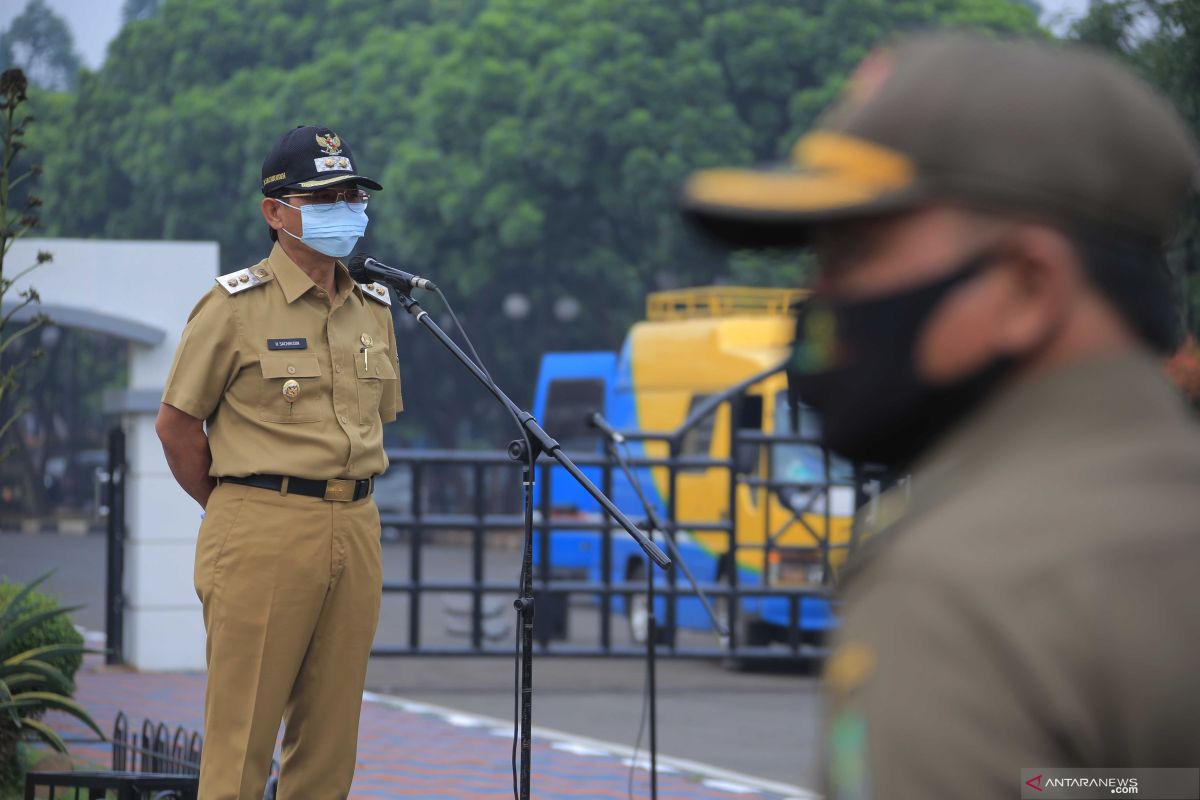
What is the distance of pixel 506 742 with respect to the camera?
920cm

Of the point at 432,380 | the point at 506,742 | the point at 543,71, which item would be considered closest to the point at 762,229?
the point at 506,742

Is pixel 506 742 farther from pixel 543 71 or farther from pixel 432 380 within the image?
pixel 432 380

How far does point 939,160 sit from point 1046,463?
204 millimetres

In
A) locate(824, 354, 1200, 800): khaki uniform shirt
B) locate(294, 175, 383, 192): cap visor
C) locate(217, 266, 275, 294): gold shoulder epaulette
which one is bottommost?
locate(824, 354, 1200, 800): khaki uniform shirt

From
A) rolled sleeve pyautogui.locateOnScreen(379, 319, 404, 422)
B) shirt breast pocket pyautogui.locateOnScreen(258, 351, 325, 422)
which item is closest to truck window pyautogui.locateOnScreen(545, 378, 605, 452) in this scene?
rolled sleeve pyautogui.locateOnScreen(379, 319, 404, 422)

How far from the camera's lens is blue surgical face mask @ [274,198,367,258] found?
4730 millimetres

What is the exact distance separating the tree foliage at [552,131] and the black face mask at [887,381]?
94.8ft

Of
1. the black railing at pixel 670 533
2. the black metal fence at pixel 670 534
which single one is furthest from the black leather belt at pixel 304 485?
the black railing at pixel 670 533

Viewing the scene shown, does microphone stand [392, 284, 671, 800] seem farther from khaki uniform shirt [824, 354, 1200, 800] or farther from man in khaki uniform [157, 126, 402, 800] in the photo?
khaki uniform shirt [824, 354, 1200, 800]

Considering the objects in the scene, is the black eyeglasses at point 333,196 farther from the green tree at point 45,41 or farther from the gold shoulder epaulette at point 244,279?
the green tree at point 45,41

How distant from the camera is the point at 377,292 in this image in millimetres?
4953

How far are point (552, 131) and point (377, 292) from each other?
2776 cm

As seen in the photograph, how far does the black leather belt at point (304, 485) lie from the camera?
4.50 metres

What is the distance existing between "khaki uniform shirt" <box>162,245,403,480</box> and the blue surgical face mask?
0.27 feet
